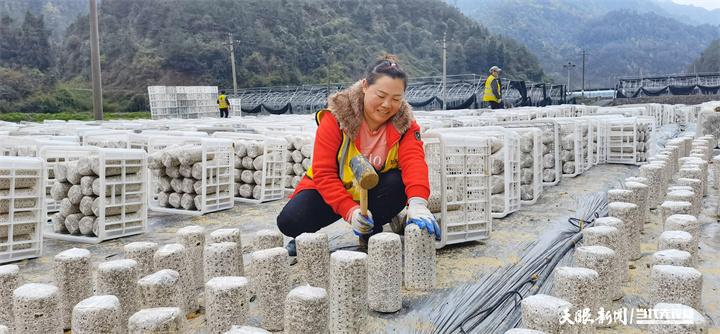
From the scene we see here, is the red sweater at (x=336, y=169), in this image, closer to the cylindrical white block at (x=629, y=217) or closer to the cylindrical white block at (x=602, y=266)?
the cylindrical white block at (x=602, y=266)

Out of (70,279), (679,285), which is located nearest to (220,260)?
(70,279)

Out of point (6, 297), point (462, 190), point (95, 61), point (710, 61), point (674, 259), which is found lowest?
→ point (6, 297)

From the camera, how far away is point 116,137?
686cm

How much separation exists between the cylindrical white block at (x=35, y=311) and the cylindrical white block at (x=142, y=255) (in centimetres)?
68

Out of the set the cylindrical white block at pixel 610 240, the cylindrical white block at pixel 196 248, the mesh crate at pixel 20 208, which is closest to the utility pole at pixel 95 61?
the mesh crate at pixel 20 208

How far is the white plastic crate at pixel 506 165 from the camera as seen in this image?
525 centimetres

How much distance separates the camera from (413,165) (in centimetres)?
362

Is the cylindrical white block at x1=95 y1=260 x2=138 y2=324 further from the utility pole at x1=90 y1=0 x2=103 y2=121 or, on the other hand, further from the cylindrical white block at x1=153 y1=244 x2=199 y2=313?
the utility pole at x1=90 y1=0 x2=103 y2=121

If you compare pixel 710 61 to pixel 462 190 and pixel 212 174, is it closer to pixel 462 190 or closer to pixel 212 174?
pixel 212 174

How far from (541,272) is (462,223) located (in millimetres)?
782

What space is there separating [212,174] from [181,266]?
2988 millimetres

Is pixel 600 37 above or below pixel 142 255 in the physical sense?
above

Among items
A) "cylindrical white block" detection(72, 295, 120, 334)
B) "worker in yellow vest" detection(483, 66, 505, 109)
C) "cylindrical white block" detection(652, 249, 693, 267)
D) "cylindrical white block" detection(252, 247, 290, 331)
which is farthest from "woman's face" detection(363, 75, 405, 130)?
"worker in yellow vest" detection(483, 66, 505, 109)

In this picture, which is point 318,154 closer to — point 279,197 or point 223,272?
point 223,272
